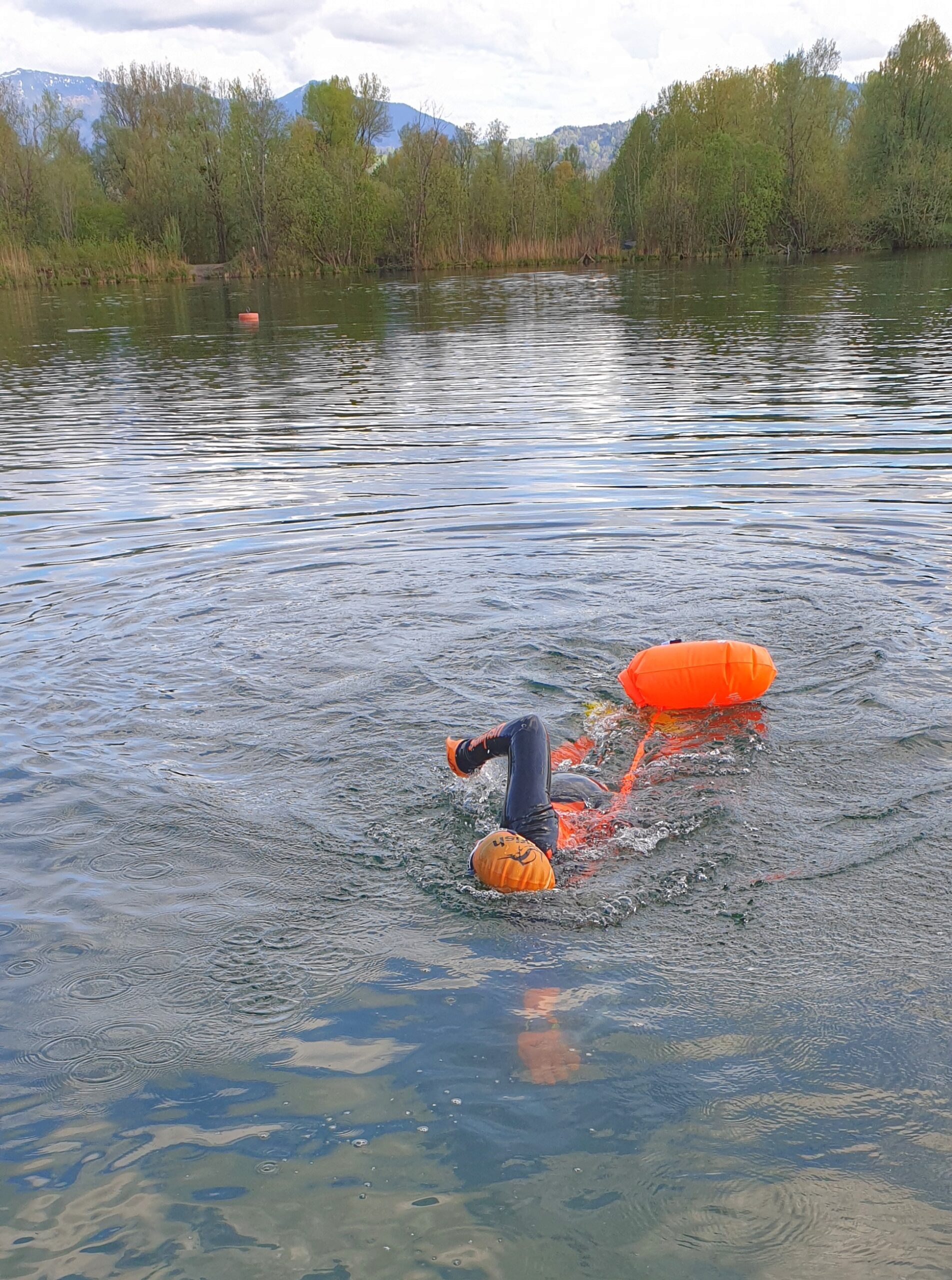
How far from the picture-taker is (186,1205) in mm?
3074

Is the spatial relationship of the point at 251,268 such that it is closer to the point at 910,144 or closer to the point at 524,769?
the point at 910,144

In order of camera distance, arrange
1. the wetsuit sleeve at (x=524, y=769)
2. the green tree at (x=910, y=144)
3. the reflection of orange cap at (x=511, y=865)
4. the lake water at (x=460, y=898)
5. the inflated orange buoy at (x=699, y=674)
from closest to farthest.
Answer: the lake water at (x=460, y=898)
the reflection of orange cap at (x=511, y=865)
the wetsuit sleeve at (x=524, y=769)
the inflated orange buoy at (x=699, y=674)
the green tree at (x=910, y=144)

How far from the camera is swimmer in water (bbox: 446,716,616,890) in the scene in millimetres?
4461

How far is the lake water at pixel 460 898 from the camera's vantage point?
3041 mm

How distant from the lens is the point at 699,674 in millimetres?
5848

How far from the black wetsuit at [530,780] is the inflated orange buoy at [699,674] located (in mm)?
779

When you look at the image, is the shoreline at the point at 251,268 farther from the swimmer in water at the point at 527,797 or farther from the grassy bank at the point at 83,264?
the swimmer in water at the point at 527,797

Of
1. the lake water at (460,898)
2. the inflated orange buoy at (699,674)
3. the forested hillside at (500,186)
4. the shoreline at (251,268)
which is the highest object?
the forested hillside at (500,186)

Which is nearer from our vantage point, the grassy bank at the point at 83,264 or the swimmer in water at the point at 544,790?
the swimmer in water at the point at 544,790

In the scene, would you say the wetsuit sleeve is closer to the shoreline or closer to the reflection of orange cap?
the reflection of orange cap

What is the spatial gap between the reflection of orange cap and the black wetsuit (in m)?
0.18

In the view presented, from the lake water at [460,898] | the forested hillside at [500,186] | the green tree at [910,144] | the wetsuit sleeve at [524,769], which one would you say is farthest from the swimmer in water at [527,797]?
the green tree at [910,144]

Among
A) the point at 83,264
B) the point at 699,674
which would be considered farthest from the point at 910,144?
the point at 699,674

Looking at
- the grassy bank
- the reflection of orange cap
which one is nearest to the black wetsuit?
the reflection of orange cap
